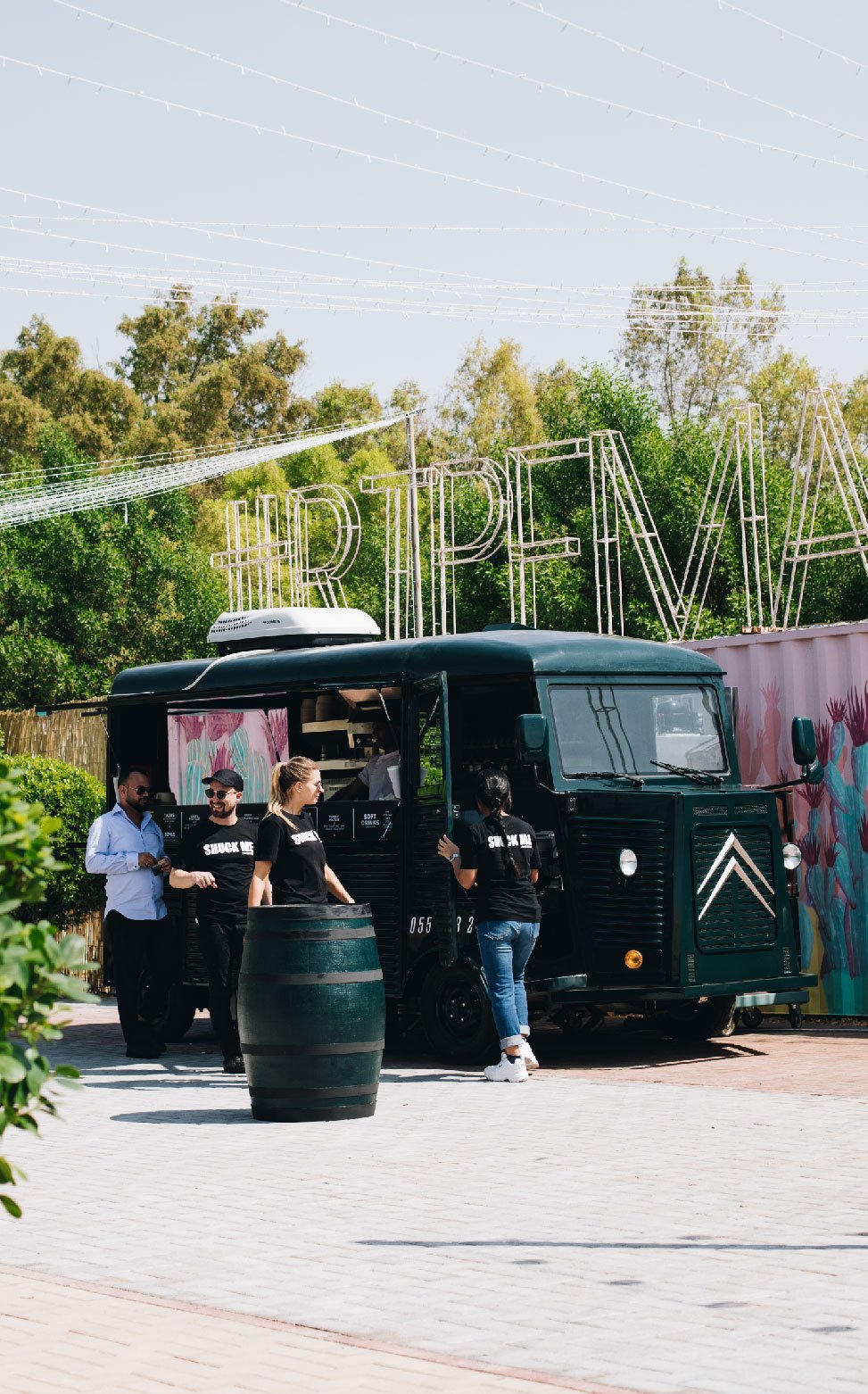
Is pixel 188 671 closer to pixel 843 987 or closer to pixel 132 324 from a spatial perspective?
pixel 843 987

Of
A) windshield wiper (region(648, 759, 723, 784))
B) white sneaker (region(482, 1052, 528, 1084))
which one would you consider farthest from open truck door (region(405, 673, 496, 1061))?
windshield wiper (region(648, 759, 723, 784))

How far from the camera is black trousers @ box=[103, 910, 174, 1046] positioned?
13.1 metres

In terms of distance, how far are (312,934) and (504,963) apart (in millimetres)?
1756

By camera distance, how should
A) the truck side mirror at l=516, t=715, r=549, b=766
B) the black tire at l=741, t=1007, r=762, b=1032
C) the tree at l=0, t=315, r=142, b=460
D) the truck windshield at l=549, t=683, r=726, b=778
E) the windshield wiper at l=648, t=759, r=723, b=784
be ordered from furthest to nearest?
1. the tree at l=0, t=315, r=142, b=460
2. the black tire at l=741, t=1007, r=762, b=1032
3. the windshield wiper at l=648, t=759, r=723, b=784
4. the truck windshield at l=549, t=683, r=726, b=778
5. the truck side mirror at l=516, t=715, r=549, b=766

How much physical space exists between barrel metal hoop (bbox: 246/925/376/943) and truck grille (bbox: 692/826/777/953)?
9.09 ft

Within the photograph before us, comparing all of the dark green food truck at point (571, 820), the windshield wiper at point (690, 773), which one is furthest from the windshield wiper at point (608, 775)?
the windshield wiper at point (690, 773)

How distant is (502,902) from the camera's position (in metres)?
11.6

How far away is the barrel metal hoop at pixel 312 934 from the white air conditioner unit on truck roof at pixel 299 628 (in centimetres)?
458

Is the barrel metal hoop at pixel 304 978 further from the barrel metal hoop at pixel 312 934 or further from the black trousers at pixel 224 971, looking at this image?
the black trousers at pixel 224 971

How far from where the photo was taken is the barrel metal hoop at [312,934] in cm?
1019

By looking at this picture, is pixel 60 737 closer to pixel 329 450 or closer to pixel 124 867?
→ pixel 124 867

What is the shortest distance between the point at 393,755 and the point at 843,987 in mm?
3715

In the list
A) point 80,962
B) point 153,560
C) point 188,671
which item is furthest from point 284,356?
point 80,962

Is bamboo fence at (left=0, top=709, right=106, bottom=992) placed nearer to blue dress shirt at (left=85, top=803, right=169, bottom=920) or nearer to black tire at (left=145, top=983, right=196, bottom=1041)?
black tire at (left=145, top=983, right=196, bottom=1041)
